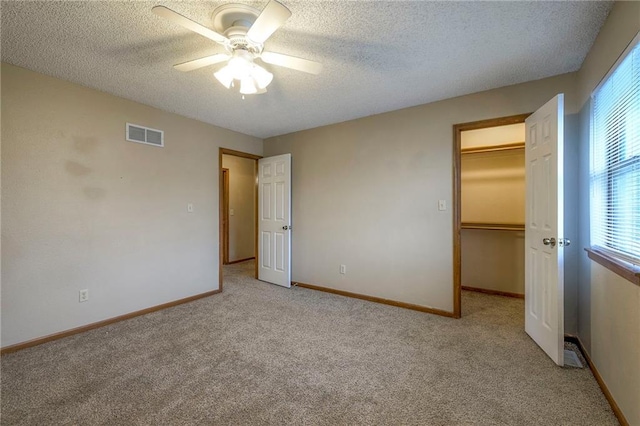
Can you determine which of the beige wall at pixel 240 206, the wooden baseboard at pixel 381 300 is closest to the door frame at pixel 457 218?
the wooden baseboard at pixel 381 300

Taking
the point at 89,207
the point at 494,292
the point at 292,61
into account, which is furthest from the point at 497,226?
the point at 89,207

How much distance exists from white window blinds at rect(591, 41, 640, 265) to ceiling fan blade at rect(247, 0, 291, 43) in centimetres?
182

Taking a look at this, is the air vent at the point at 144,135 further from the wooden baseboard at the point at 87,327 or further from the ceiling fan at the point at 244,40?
the wooden baseboard at the point at 87,327

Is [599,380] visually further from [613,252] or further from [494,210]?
[494,210]

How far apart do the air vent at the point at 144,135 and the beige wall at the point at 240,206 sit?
104 inches

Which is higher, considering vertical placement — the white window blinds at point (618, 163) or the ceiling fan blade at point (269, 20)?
the ceiling fan blade at point (269, 20)

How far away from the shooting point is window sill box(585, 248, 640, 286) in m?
1.32

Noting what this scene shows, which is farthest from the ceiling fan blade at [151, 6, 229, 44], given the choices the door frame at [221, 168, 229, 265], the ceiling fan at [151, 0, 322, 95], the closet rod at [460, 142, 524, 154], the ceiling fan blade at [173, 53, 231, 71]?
the door frame at [221, 168, 229, 265]

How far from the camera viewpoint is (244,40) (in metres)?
1.73

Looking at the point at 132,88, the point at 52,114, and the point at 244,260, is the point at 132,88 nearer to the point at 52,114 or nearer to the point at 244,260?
the point at 52,114

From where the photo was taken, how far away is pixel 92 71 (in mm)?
2371

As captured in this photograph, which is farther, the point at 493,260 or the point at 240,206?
the point at 240,206

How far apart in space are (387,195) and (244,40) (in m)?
2.33

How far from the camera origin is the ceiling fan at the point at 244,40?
4.79 ft
